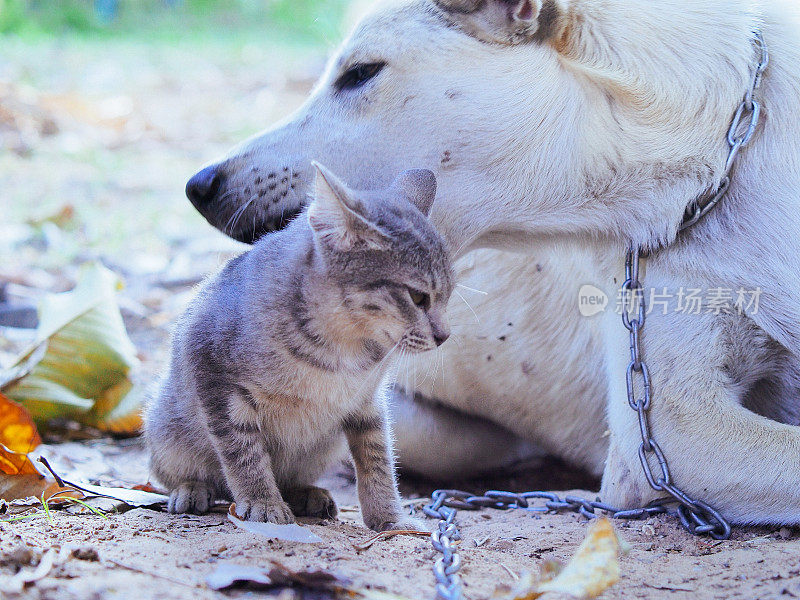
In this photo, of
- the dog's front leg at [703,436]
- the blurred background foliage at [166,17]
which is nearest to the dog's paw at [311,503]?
the dog's front leg at [703,436]

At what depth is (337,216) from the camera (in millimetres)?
1930

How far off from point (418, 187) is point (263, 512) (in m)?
0.86

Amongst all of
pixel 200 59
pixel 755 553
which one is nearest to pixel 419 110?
pixel 755 553

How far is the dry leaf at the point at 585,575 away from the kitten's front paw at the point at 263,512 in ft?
2.23

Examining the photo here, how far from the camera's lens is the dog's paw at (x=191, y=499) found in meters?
2.38

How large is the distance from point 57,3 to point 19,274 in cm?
1052

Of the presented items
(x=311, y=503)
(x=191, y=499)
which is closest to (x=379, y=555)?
(x=311, y=503)

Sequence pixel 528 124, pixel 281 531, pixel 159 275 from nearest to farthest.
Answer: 1. pixel 281 531
2. pixel 528 124
3. pixel 159 275

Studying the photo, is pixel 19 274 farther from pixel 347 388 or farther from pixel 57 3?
pixel 57 3

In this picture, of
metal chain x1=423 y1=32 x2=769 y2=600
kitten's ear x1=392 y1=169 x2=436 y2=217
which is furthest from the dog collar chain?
kitten's ear x1=392 y1=169 x2=436 y2=217

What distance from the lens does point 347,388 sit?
220 centimetres

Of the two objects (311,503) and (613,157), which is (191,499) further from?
(613,157)

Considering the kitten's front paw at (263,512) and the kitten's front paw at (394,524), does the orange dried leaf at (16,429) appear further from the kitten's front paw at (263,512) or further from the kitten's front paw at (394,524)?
the kitten's front paw at (394,524)

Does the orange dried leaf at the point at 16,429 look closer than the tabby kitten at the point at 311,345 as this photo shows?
No
